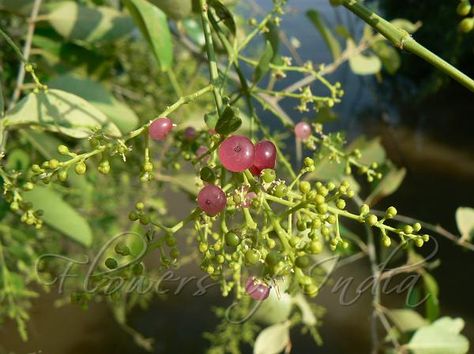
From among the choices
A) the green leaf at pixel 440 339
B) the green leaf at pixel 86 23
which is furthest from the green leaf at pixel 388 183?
the green leaf at pixel 86 23

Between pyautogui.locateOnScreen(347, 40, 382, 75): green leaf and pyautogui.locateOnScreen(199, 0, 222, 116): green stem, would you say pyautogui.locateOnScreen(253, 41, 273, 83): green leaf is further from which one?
pyautogui.locateOnScreen(347, 40, 382, 75): green leaf

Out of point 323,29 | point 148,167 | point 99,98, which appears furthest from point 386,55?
point 148,167

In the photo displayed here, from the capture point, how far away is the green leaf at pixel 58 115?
0.51 meters

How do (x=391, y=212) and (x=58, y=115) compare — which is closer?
(x=391, y=212)

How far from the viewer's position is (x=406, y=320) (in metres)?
0.90

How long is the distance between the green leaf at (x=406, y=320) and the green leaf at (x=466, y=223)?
0.16 metres

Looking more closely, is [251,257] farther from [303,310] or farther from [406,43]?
[303,310]

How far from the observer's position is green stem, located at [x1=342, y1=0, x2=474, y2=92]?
32 centimetres

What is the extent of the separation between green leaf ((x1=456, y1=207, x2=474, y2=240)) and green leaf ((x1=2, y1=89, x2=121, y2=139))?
0.52m

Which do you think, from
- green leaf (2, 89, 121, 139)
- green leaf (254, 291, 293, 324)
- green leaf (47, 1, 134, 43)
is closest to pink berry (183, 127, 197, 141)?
green leaf (2, 89, 121, 139)

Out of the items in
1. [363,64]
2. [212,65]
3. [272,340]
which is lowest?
[272,340]

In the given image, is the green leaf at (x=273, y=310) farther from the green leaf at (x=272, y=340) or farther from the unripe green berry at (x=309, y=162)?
the unripe green berry at (x=309, y=162)

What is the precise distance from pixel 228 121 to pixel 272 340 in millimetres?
639

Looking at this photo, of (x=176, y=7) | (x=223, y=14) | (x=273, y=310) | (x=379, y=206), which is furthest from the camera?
(x=379, y=206)
